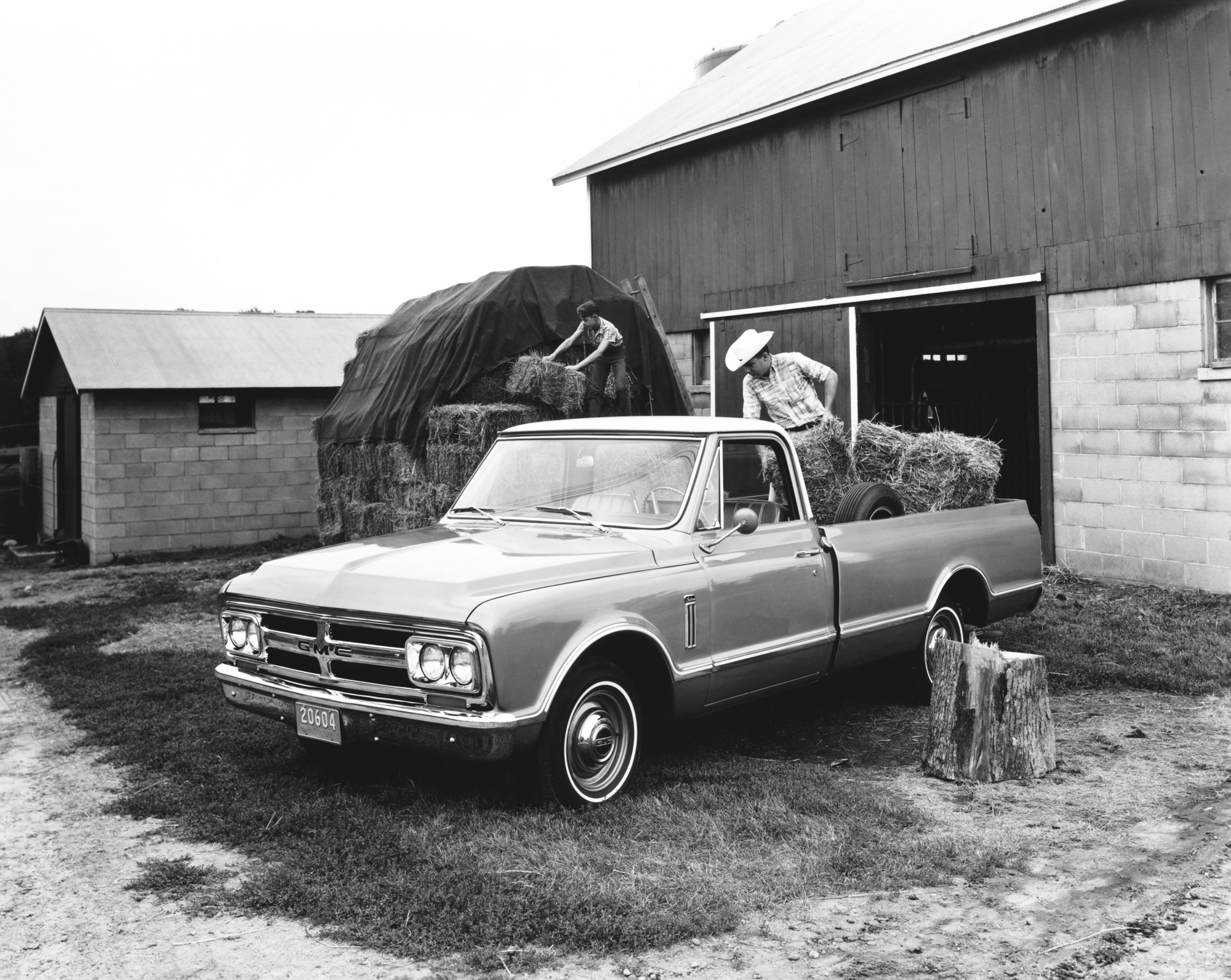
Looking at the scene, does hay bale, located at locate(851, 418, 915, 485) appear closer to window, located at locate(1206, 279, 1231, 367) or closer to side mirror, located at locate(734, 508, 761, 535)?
side mirror, located at locate(734, 508, 761, 535)

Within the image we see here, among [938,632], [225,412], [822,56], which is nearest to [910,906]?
[938,632]

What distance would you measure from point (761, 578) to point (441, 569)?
1.72 m

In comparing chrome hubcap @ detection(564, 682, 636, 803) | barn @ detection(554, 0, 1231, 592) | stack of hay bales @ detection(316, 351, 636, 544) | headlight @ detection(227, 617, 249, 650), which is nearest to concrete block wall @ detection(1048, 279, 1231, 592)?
barn @ detection(554, 0, 1231, 592)

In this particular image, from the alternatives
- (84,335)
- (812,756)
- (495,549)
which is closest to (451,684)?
(495,549)

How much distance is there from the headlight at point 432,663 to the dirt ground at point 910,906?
3.37 feet

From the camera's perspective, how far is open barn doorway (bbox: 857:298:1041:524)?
1415 cm

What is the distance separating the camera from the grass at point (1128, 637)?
8023 millimetres

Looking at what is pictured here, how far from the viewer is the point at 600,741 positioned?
17.5 ft

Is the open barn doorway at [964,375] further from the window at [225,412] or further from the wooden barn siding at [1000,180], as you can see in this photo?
the window at [225,412]

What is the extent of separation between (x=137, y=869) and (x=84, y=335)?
16.6m

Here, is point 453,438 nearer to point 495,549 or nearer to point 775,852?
point 495,549

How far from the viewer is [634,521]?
19.7ft

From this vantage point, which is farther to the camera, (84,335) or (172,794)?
(84,335)

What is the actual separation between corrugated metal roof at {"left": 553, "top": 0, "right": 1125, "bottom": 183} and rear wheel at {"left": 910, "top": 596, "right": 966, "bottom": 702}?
6.69m
